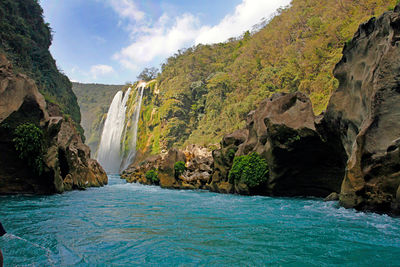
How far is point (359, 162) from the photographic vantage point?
816cm

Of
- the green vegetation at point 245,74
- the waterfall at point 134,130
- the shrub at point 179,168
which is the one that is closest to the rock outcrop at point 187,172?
the shrub at point 179,168

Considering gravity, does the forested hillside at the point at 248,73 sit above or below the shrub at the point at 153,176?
above

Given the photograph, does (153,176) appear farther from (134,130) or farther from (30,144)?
(134,130)

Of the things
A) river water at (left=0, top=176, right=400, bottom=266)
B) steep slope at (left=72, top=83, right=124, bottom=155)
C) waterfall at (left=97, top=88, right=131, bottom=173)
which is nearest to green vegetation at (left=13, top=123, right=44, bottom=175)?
river water at (left=0, top=176, right=400, bottom=266)

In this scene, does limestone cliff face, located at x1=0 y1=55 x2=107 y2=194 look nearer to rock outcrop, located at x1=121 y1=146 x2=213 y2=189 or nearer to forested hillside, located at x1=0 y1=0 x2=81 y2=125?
rock outcrop, located at x1=121 y1=146 x2=213 y2=189

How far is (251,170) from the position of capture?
15.2 meters

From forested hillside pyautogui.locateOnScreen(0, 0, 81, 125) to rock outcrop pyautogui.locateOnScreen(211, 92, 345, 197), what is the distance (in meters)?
24.3

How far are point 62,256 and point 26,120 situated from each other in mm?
10712

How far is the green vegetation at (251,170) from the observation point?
49.0 ft

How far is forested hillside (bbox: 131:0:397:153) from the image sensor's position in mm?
31438

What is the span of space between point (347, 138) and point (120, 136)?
69.8m

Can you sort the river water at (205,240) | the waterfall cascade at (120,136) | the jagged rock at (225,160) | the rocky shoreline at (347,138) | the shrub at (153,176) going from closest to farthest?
the river water at (205,240)
the rocky shoreline at (347,138)
the jagged rock at (225,160)
the shrub at (153,176)
the waterfall cascade at (120,136)

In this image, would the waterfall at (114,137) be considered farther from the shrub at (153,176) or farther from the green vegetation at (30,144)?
the green vegetation at (30,144)

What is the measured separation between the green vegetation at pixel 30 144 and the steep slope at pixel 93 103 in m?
97.5
